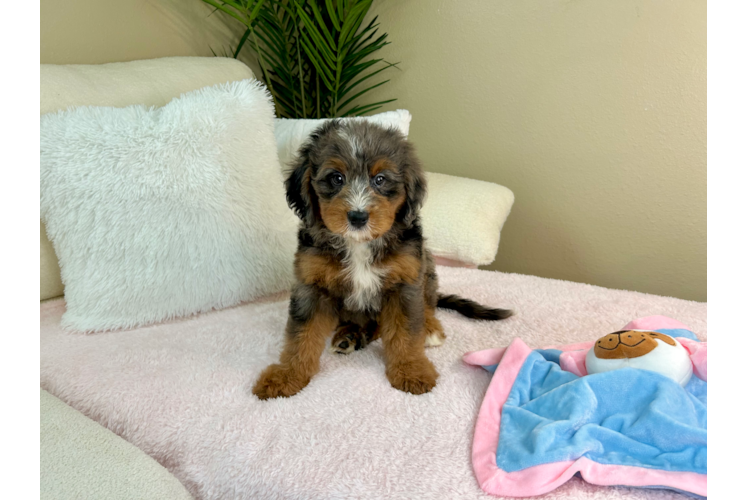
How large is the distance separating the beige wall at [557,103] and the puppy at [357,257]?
1.74 m

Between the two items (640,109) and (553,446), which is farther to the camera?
(640,109)

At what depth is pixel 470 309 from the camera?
8.06ft

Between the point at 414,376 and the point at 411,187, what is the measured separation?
0.68 meters

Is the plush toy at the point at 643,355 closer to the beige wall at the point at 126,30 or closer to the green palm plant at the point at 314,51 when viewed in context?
the green palm plant at the point at 314,51

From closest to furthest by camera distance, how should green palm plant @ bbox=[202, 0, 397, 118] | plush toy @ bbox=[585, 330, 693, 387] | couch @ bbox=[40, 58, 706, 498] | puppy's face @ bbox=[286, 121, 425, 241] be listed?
couch @ bbox=[40, 58, 706, 498]
plush toy @ bbox=[585, 330, 693, 387]
puppy's face @ bbox=[286, 121, 425, 241]
green palm plant @ bbox=[202, 0, 397, 118]

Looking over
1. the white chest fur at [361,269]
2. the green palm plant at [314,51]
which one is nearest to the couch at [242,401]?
the white chest fur at [361,269]

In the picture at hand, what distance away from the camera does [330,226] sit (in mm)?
1751

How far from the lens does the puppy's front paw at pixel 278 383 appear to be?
71.1 inches

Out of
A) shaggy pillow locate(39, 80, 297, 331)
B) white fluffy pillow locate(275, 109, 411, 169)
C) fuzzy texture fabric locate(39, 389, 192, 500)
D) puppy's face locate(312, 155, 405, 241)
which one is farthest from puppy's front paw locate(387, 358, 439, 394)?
white fluffy pillow locate(275, 109, 411, 169)

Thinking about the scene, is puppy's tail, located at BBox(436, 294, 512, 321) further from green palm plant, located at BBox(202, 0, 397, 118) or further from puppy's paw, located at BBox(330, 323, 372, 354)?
green palm plant, located at BBox(202, 0, 397, 118)

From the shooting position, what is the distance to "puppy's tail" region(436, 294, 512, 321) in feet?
7.92

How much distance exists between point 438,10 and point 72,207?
2685mm
